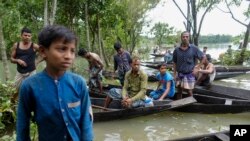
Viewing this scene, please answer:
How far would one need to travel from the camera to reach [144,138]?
19.1 ft

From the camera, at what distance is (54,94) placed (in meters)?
1.96

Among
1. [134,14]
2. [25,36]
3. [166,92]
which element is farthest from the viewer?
[134,14]

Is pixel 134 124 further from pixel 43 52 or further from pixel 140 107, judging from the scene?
pixel 43 52

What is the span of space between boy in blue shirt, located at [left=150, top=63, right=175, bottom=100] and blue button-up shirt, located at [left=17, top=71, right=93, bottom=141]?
5.03 meters

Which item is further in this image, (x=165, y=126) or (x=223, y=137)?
(x=165, y=126)

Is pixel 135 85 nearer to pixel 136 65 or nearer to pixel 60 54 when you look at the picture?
pixel 136 65

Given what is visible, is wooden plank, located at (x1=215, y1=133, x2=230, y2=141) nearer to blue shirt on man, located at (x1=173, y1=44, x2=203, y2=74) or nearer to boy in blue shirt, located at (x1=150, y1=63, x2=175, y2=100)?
boy in blue shirt, located at (x1=150, y1=63, x2=175, y2=100)

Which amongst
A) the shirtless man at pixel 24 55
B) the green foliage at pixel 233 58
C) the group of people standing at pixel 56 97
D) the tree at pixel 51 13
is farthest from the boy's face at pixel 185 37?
the green foliage at pixel 233 58

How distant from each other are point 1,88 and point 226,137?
3943mm

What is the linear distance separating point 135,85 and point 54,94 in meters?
4.25

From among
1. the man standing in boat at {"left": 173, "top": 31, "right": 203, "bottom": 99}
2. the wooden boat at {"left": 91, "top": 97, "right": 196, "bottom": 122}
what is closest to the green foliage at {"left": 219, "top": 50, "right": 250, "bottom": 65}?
the man standing in boat at {"left": 173, "top": 31, "right": 203, "bottom": 99}

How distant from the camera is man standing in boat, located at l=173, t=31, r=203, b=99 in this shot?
712 cm

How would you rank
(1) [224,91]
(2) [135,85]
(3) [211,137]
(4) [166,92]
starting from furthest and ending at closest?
(1) [224,91], (4) [166,92], (2) [135,85], (3) [211,137]

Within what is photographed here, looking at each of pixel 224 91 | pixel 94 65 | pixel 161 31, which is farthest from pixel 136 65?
pixel 161 31
